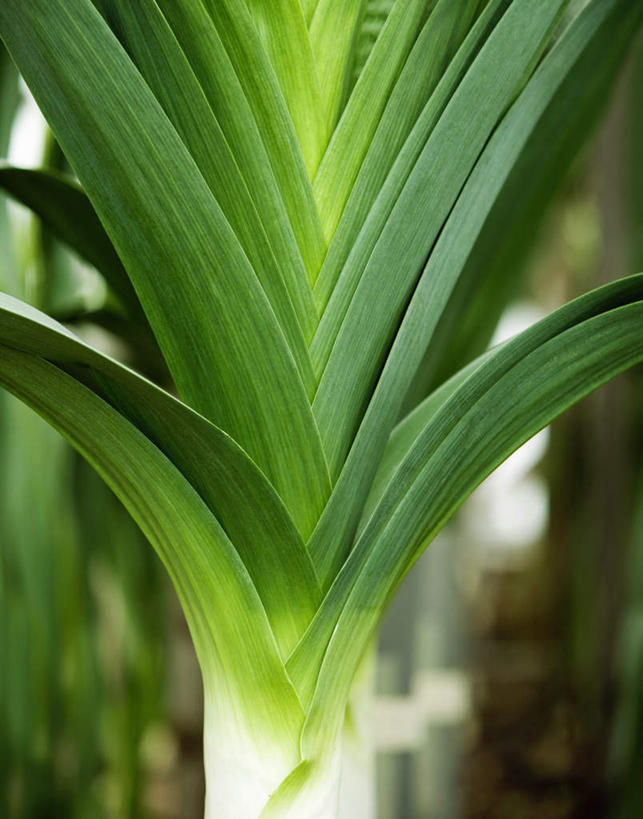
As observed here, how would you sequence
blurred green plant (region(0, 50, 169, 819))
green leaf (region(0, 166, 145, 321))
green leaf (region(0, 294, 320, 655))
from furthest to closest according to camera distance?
blurred green plant (region(0, 50, 169, 819)) → green leaf (region(0, 166, 145, 321)) → green leaf (region(0, 294, 320, 655))

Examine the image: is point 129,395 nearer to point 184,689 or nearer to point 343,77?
point 343,77

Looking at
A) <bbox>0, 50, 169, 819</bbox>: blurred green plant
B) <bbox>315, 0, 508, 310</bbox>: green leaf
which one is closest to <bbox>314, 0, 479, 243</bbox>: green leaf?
<bbox>315, 0, 508, 310</bbox>: green leaf

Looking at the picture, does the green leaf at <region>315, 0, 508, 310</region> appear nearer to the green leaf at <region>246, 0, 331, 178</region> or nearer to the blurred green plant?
the green leaf at <region>246, 0, 331, 178</region>

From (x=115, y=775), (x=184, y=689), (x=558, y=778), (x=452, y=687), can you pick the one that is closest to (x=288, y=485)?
(x=115, y=775)

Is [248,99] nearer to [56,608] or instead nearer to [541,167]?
[541,167]

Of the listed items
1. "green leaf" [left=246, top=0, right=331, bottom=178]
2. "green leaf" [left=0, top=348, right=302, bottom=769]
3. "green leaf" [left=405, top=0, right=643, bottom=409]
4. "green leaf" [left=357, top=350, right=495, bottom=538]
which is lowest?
"green leaf" [left=0, top=348, right=302, bottom=769]

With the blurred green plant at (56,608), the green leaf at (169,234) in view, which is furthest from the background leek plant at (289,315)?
the blurred green plant at (56,608)

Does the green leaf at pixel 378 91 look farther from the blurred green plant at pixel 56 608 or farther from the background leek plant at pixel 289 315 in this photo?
the blurred green plant at pixel 56 608

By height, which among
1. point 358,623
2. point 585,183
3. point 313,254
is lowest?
point 358,623
